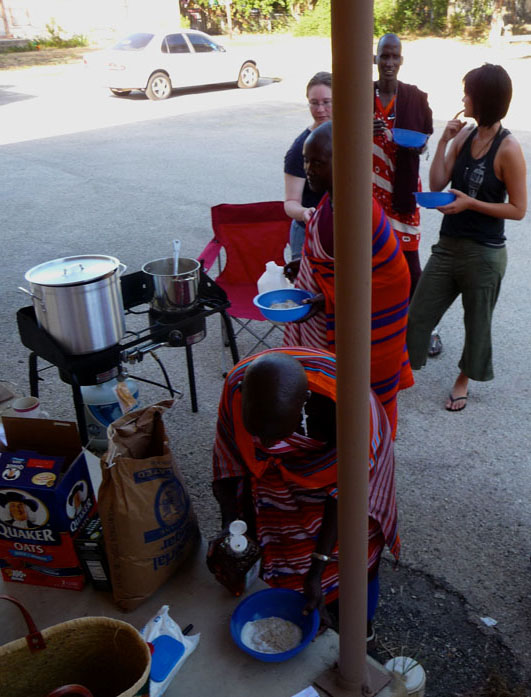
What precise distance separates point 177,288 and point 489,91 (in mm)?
1866

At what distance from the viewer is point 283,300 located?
10.5ft

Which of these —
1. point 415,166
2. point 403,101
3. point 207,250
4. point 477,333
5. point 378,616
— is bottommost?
point 378,616

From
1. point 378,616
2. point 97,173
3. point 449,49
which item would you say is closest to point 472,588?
point 378,616

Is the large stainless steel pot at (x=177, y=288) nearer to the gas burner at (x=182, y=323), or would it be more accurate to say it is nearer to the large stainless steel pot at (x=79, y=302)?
the gas burner at (x=182, y=323)

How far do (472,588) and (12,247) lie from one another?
5.98 m

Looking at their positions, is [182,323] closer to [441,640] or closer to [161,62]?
[441,640]

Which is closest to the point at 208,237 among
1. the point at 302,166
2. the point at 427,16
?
the point at 302,166

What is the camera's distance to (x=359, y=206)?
1.35 metres

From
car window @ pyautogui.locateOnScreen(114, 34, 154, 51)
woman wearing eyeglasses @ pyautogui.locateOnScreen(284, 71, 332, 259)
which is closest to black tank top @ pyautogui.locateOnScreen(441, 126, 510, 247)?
woman wearing eyeglasses @ pyautogui.locateOnScreen(284, 71, 332, 259)

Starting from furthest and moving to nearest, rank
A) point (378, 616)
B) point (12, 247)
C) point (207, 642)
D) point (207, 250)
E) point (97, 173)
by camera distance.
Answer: point (97, 173), point (12, 247), point (207, 250), point (378, 616), point (207, 642)

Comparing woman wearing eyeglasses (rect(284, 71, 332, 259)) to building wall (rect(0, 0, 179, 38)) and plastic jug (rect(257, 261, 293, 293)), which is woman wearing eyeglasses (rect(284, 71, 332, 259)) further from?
building wall (rect(0, 0, 179, 38))

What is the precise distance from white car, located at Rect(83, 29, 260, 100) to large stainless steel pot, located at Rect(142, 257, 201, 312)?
12796 millimetres

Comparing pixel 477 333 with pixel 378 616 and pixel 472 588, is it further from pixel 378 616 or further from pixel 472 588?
pixel 378 616

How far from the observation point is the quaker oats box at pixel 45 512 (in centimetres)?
194
